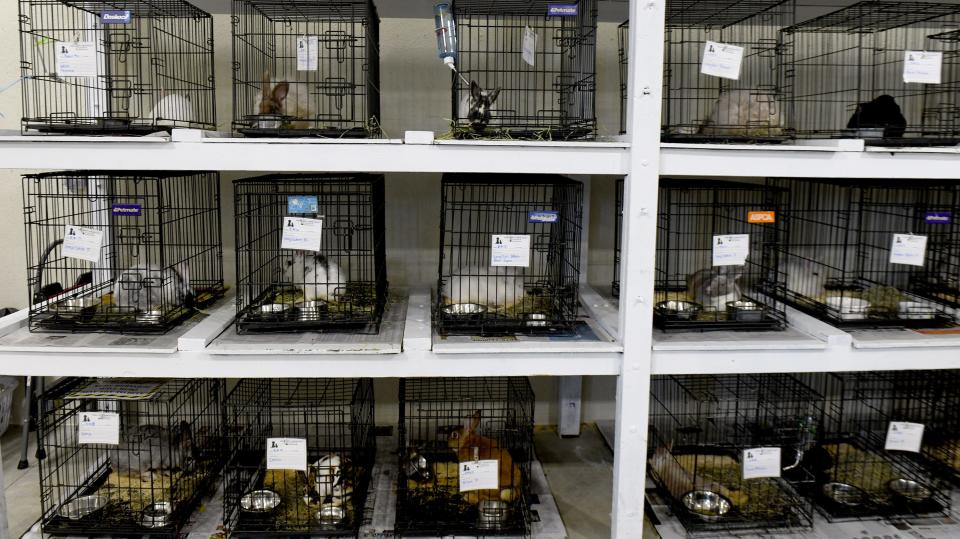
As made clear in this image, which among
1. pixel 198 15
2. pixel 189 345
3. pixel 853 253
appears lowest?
pixel 189 345

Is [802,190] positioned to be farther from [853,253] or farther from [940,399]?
[940,399]

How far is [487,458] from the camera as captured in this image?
262 cm

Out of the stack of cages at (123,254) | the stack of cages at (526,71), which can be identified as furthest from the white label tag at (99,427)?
the stack of cages at (526,71)

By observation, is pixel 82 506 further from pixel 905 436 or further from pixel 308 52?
pixel 905 436

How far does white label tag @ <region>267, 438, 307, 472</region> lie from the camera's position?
2439 mm

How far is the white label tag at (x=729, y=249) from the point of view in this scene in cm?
246

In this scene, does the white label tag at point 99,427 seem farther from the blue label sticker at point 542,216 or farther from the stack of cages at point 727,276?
the stack of cages at point 727,276

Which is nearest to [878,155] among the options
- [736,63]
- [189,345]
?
[736,63]

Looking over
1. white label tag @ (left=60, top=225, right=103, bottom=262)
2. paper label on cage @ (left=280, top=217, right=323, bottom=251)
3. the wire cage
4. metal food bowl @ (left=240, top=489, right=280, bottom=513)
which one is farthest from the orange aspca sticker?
white label tag @ (left=60, top=225, right=103, bottom=262)

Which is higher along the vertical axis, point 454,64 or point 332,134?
point 454,64

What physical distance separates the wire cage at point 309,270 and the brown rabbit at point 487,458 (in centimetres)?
53

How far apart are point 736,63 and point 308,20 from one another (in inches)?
63.3

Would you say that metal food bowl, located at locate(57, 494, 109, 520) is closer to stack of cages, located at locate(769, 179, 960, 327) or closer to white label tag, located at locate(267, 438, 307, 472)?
white label tag, located at locate(267, 438, 307, 472)

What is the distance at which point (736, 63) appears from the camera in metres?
2.38
